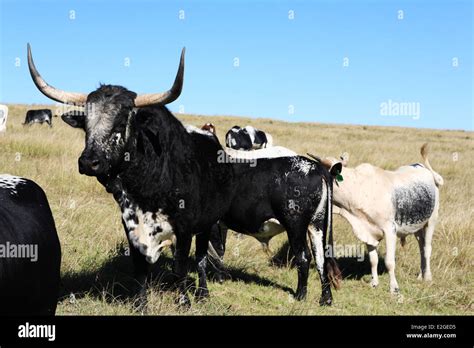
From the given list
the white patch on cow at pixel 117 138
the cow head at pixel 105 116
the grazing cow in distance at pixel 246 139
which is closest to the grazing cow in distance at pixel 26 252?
the cow head at pixel 105 116

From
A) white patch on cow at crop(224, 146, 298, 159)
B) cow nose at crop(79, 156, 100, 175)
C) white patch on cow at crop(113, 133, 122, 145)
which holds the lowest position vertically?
cow nose at crop(79, 156, 100, 175)

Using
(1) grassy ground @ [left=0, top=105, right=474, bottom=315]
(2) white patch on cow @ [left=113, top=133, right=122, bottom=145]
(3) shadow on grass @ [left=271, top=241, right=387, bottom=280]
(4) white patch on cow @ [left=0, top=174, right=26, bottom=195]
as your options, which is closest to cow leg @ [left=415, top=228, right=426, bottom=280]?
(1) grassy ground @ [left=0, top=105, right=474, bottom=315]

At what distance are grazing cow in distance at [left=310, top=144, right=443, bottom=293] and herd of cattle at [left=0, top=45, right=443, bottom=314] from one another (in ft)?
0.05

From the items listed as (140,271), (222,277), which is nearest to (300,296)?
(222,277)

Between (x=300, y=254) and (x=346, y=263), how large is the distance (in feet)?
6.44

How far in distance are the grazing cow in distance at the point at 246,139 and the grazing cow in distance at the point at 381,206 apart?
7352mm

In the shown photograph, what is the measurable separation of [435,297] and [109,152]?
172 inches

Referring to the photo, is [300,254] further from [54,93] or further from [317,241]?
[54,93]

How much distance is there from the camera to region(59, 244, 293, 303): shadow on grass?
543cm

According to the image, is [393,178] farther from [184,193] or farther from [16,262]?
[16,262]

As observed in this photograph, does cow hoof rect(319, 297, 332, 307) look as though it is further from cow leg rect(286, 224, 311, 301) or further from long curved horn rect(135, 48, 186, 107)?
long curved horn rect(135, 48, 186, 107)

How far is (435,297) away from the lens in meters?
6.57
